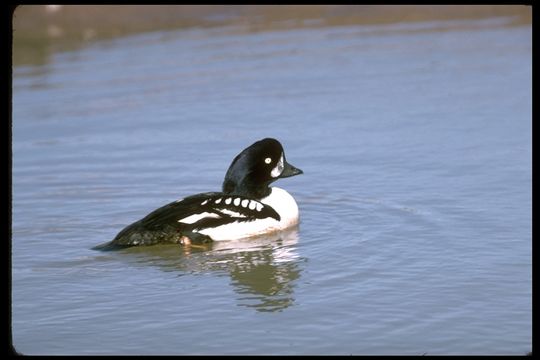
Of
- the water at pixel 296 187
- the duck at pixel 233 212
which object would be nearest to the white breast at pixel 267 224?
the duck at pixel 233 212

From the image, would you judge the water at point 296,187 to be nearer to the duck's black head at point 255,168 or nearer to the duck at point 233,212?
the duck at point 233,212

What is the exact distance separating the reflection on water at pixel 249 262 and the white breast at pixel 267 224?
68mm

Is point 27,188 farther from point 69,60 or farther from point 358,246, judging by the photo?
point 69,60

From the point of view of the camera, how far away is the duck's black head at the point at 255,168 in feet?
33.7

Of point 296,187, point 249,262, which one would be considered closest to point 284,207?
point 249,262

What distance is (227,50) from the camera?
1770 cm

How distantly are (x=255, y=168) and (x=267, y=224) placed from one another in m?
0.61

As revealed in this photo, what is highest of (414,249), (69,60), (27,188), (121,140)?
(69,60)

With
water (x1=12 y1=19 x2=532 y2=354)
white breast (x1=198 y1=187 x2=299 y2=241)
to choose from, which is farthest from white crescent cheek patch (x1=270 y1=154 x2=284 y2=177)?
water (x1=12 y1=19 x2=532 y2=354)

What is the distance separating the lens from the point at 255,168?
10.4 metres

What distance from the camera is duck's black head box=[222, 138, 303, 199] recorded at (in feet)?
33.7

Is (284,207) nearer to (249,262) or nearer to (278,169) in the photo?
(278,169)
